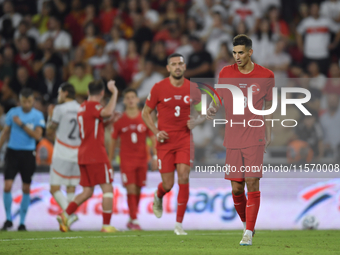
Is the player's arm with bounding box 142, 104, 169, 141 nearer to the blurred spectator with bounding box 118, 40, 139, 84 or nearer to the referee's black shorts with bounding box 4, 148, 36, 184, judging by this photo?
the referee's black shorts with bounding box 4, 148, 36, 184

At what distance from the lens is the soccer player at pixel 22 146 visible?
9734 mm

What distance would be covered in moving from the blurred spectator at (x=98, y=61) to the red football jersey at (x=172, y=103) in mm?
6056

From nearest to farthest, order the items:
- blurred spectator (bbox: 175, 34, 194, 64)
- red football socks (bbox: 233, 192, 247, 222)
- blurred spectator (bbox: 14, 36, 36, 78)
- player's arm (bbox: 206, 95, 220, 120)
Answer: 1. player's arm (bbox: 206, 95, 220, 120)
2. red football socks (bbox: 233, 192, 247, 222)
3. blurred spectator (bbox: 175, 34, 194, 64)
4. blurred spectator (bbox: 14, 36, 36, 78)

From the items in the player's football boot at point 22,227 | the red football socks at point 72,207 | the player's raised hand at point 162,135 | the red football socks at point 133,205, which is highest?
the player's raised hand at point 162,135

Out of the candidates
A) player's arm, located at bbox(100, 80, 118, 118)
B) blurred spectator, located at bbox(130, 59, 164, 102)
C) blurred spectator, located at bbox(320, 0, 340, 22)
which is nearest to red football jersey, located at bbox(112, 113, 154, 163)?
player's arm, located at bbox(100, 80, 118, 118)

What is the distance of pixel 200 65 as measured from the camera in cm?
1287

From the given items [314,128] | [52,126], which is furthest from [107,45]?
[314,128]

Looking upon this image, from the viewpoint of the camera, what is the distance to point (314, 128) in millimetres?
10070

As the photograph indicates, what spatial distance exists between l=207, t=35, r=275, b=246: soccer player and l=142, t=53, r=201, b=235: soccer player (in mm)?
1724

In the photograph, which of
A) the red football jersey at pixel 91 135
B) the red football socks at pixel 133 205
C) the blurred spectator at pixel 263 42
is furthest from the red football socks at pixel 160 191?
the blurred spectator at pixel 263 42

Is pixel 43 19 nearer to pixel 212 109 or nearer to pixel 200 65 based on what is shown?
pixel 200 65

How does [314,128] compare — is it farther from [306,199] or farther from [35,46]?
[35,46]

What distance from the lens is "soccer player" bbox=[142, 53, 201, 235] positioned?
781 cm

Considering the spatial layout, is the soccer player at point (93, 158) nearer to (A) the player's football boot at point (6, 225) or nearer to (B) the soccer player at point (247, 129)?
(A) the player's football boot at point (6, 225)
